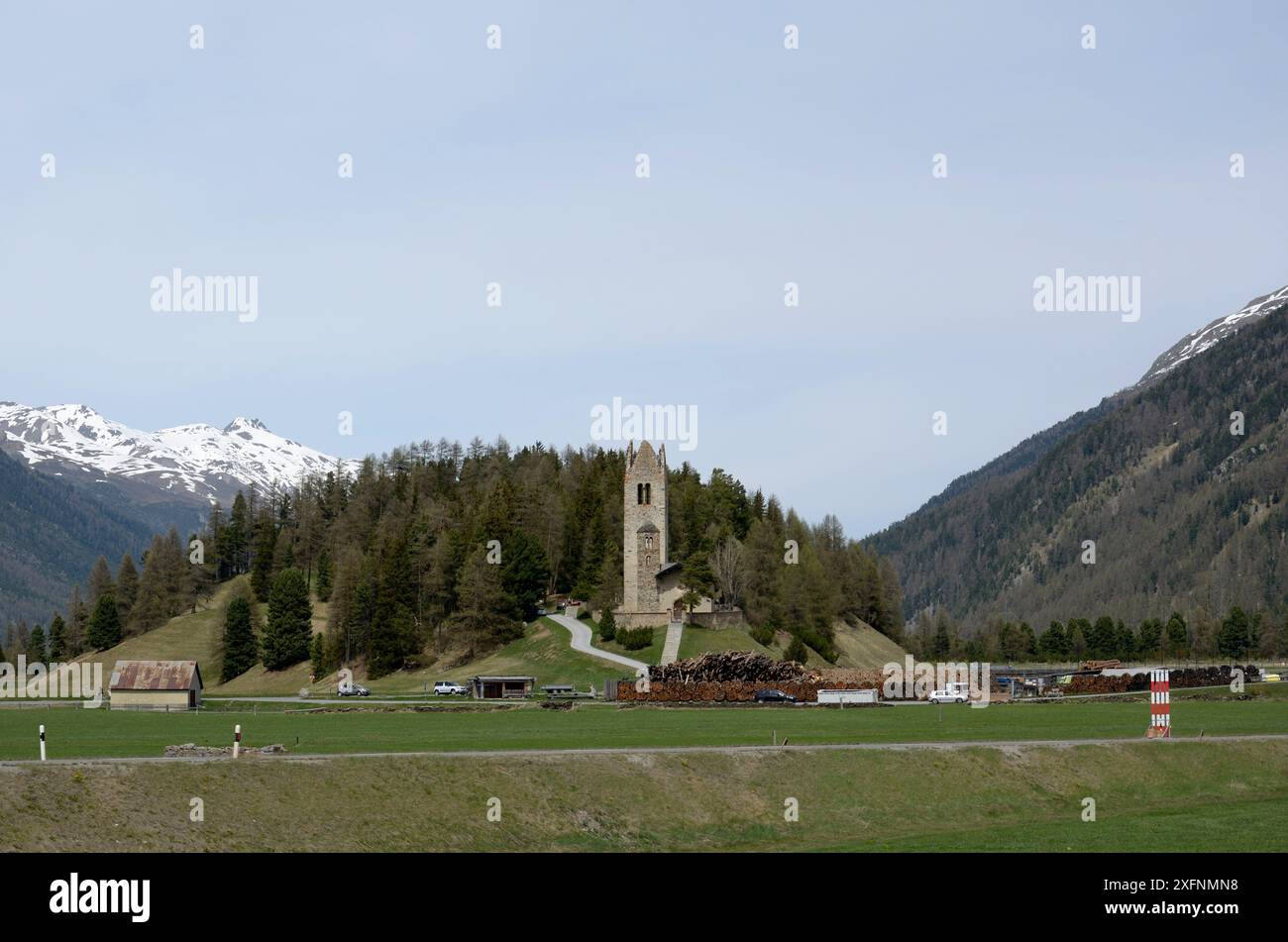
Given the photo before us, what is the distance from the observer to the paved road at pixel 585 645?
11550cm

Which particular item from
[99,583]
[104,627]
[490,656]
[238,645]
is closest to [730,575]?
[490,656]

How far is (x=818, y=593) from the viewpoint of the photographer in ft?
467

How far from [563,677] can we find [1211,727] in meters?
59.7

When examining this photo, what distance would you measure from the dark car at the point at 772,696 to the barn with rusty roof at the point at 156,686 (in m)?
36.0

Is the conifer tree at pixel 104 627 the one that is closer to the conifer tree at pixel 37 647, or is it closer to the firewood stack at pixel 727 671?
the conifer tree at pixel 37 647

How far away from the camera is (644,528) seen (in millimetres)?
135500

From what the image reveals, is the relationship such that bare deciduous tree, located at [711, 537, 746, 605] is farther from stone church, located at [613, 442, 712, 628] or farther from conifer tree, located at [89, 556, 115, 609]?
conifer tree, located at [89, 556, 115, 609]

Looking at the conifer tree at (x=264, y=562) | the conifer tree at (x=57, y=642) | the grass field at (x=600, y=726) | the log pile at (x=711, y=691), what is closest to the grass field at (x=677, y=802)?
the grass field at (x=600, y=726)

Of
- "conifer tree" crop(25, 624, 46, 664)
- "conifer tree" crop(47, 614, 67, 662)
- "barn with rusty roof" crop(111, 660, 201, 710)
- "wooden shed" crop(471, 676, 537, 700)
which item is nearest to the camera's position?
"barn with rusty roof" crop(111, 660, 201, 710)

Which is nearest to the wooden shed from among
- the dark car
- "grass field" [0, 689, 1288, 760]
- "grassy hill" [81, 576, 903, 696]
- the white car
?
"grassy hill" [81, 576, 903, 696]

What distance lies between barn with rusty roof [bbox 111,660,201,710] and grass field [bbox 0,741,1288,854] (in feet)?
192

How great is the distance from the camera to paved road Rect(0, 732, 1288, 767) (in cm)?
4169
